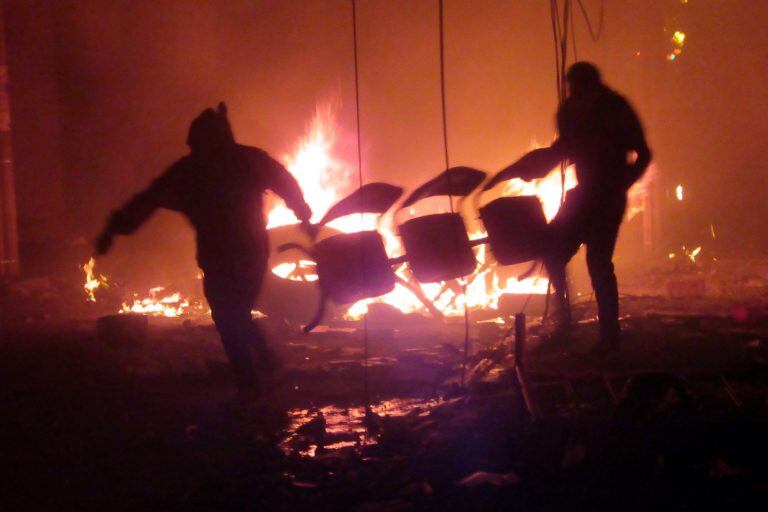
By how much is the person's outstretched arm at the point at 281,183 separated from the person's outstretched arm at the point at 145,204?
0.62m

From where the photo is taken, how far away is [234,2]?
15.5 m

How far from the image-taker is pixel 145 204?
469cm

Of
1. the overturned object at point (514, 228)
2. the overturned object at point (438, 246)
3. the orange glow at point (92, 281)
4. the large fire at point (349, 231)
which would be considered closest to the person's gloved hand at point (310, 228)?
the large fire at point (349, 231)

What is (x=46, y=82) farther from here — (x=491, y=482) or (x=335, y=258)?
(x=491, y=482)

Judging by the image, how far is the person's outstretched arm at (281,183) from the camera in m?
4.78

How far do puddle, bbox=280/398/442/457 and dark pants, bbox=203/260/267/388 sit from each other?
64 centimetres

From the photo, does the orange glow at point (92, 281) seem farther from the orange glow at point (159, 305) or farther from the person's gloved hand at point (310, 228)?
the person's gloved hand at point (310, 228)

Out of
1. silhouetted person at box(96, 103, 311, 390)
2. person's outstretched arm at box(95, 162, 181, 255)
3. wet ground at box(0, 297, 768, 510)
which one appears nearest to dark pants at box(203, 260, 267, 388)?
silhouetted person at box(96, 103, 311, 390)

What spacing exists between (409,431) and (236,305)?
1.79 meters

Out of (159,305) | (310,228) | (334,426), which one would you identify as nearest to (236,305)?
(310,228)

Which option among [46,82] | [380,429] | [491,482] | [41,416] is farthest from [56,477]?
[46,82]

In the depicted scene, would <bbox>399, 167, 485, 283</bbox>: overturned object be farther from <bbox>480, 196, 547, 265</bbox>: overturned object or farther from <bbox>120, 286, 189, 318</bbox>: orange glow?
<bbox>120, 286, 189, 318</bbox>: orange glow

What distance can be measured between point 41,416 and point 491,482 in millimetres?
3331

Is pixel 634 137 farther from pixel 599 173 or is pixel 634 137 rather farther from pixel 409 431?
pixel 409 431
